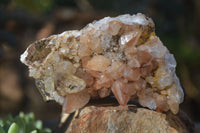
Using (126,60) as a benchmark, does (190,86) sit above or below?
below

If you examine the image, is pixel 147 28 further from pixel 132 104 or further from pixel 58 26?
pixel 58 26

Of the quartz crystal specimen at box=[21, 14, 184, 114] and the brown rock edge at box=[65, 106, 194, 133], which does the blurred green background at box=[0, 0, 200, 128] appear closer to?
the quartz crystal specimen at box=[21, 14, 184, 114]

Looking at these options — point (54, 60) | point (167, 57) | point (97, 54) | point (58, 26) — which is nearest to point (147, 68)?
point (167, 57)

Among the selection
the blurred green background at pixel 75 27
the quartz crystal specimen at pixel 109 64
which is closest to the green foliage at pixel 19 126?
the quartz crystal specimen at pixel 109 64

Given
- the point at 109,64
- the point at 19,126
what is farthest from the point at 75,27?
the point at 109,64

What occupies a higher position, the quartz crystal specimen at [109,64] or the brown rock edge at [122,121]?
the quartz crystal specimen at [109,64]

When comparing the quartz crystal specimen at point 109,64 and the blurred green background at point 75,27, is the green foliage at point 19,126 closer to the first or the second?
the quartz crystal specimen at point 109,64
